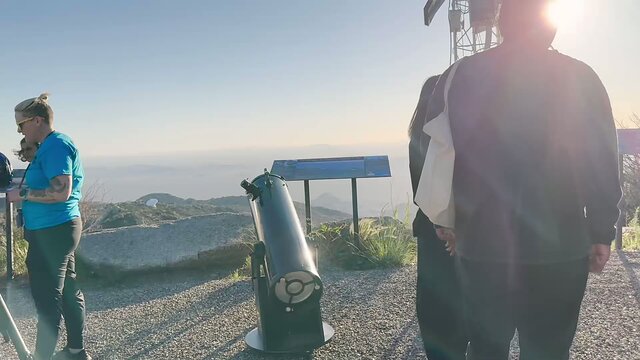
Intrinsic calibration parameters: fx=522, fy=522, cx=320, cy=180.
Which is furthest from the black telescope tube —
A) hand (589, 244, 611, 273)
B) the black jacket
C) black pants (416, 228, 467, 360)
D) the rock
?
the rock

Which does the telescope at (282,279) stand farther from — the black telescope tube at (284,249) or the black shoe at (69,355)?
the black shoe at (69,355)

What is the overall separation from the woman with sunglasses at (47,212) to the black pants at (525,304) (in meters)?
2.75

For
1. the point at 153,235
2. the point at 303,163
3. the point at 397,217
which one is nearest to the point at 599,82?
the point at 303,163

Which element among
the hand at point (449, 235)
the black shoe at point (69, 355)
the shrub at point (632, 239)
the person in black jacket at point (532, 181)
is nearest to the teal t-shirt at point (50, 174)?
the black shoe at point (69, 355)

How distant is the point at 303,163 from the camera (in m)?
6.99

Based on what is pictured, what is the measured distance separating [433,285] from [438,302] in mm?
108

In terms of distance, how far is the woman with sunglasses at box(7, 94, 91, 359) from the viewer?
3.48 meters

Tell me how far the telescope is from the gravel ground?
0.58 feet

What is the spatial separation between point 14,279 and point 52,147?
419cm

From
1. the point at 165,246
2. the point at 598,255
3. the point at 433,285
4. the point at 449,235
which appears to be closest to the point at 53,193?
the point at 433,285

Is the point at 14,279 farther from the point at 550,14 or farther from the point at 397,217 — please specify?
the point at 550,14

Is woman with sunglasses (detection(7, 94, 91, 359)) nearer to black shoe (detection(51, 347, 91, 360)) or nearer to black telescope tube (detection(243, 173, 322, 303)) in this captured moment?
black shoe (detection(51, 347, 91, 360))

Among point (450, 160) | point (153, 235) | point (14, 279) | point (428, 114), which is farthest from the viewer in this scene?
point (153, 235)

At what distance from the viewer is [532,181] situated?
6.40 ft
